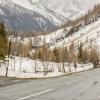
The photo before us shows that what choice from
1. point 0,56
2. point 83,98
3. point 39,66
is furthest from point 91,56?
point 83,98

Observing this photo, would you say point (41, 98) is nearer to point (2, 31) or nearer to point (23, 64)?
point (2, 31)

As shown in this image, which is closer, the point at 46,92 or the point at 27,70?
the point at 46,92

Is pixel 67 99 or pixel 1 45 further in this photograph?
pixel 1 45

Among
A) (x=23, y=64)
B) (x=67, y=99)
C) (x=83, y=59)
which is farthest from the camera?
(x=83, y=59)

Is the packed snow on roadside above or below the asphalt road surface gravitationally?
above

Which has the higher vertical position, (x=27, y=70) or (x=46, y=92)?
(x=27, y=70)

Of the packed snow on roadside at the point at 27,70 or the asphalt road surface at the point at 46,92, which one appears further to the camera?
the packed snow on roadside at the point at 27,70

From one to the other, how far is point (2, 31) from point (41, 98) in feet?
254

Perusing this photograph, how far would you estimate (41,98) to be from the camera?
17.6 m

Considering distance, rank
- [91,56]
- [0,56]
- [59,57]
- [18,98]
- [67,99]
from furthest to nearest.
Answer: [91,56] → [59,57] → [0,56] → [67,99] → [18,98]

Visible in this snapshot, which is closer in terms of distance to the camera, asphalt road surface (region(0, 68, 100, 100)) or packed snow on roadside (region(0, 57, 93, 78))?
asphalt road surface (region(0, 68, 100, 100))

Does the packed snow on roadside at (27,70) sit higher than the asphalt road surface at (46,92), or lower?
higher

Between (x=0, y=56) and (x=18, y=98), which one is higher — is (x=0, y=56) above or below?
above

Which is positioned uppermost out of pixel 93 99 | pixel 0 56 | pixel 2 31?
pixel 2 31
